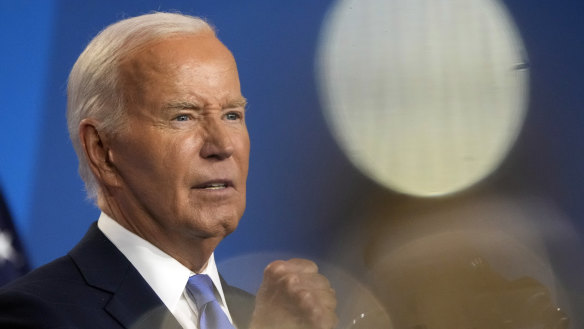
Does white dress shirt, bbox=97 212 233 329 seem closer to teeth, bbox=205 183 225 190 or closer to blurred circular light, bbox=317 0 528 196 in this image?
teeth, bbox=205 183 225 190

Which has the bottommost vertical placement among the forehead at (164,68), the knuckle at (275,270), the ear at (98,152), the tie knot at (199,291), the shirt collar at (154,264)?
the knuckle at (275,270)

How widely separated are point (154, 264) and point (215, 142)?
0.68ft

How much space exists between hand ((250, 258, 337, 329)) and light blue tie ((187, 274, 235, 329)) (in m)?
0.09

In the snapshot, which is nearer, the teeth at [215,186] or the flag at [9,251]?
the teeth at [215,186]

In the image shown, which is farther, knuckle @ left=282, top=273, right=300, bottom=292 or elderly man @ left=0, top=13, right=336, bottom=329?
knuckle @ left=282, top=273, right=300, bottom=292

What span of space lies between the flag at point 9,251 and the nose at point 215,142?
46 centimetres

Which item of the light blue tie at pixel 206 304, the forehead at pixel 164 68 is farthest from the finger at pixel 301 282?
the forehead at pixel 164 68

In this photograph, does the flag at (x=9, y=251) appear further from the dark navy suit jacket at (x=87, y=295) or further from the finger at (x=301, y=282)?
the finger at (x=301, y=282)

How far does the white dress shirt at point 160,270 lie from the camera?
1109mm

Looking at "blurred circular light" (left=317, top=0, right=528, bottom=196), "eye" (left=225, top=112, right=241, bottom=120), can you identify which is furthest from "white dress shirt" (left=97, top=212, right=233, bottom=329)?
"blurred circular light" (left=317, top=0, right=528, bottom=196)

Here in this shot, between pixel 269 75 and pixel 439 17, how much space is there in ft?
1.35

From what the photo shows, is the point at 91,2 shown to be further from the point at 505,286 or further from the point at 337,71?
the point at 505,286

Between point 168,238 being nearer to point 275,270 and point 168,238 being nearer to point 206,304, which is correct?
point 206,304

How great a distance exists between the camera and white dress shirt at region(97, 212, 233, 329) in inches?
43.7
